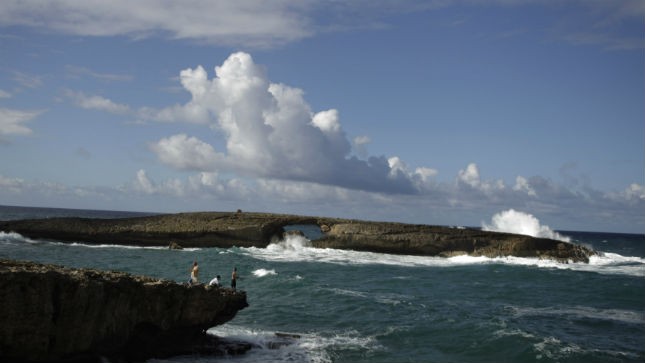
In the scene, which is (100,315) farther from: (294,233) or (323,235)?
(323,235)

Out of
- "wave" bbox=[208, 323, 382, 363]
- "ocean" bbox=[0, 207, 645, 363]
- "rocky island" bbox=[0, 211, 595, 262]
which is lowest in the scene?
"wave" bbox=[208, 323, 382, 363]

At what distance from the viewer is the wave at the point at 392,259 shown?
4747cm

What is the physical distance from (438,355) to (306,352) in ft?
15.0

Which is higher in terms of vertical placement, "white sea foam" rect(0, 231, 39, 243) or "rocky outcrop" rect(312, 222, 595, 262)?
"rocky outcrop" rect(312, 222, 595, 262)

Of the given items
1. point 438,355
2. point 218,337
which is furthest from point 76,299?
point 438,355

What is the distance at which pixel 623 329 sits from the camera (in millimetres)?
25375

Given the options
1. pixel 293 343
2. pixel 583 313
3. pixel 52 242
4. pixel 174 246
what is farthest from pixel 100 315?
pixel 52 242

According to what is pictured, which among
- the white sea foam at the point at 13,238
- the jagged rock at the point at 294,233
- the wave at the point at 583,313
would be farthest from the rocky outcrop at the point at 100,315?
the white sea foam at the point at 13,238

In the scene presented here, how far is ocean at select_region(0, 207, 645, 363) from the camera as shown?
69.0 ft

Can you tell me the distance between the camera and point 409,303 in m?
29.3

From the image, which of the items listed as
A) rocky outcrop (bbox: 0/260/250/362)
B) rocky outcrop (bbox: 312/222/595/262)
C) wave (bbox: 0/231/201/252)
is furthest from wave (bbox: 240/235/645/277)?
rocky outcrop (bbox: 0/260/250/362)

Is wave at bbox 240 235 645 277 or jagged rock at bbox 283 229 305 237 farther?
jagged rock at bbox 283 229 305 237

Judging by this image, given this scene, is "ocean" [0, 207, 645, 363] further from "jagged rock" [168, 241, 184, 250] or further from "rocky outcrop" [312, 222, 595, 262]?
"jagged rock" [168, 241, 184, 250]

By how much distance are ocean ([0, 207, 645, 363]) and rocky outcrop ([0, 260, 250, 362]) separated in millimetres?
1060
